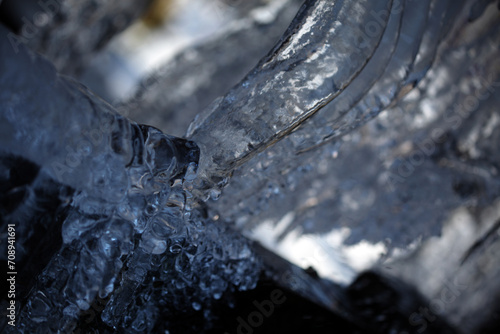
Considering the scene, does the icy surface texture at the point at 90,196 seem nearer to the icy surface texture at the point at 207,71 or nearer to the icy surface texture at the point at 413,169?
the icy surface texture at the point at 413,169

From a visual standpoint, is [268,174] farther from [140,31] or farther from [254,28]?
[140,31]

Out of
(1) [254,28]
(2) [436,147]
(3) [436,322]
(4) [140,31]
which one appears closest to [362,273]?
(3) [436,322]

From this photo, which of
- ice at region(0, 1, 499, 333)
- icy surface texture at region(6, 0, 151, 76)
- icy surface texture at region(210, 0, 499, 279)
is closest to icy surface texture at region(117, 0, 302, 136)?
icy surface texture at region(6, 0, 151, 76)

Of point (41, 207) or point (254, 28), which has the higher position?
point (254, 28)

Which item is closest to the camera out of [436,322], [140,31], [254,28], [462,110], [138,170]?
[138,170]

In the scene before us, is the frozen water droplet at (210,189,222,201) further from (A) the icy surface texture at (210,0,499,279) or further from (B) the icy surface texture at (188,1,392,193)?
(A) the icy surface texture at (210,0,499,279)

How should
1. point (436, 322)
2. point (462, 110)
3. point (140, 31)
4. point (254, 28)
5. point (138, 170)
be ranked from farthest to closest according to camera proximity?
point (140, 31) < point (254, 28) < point (462, 110) < point (436, 322) < point (138, 170)
